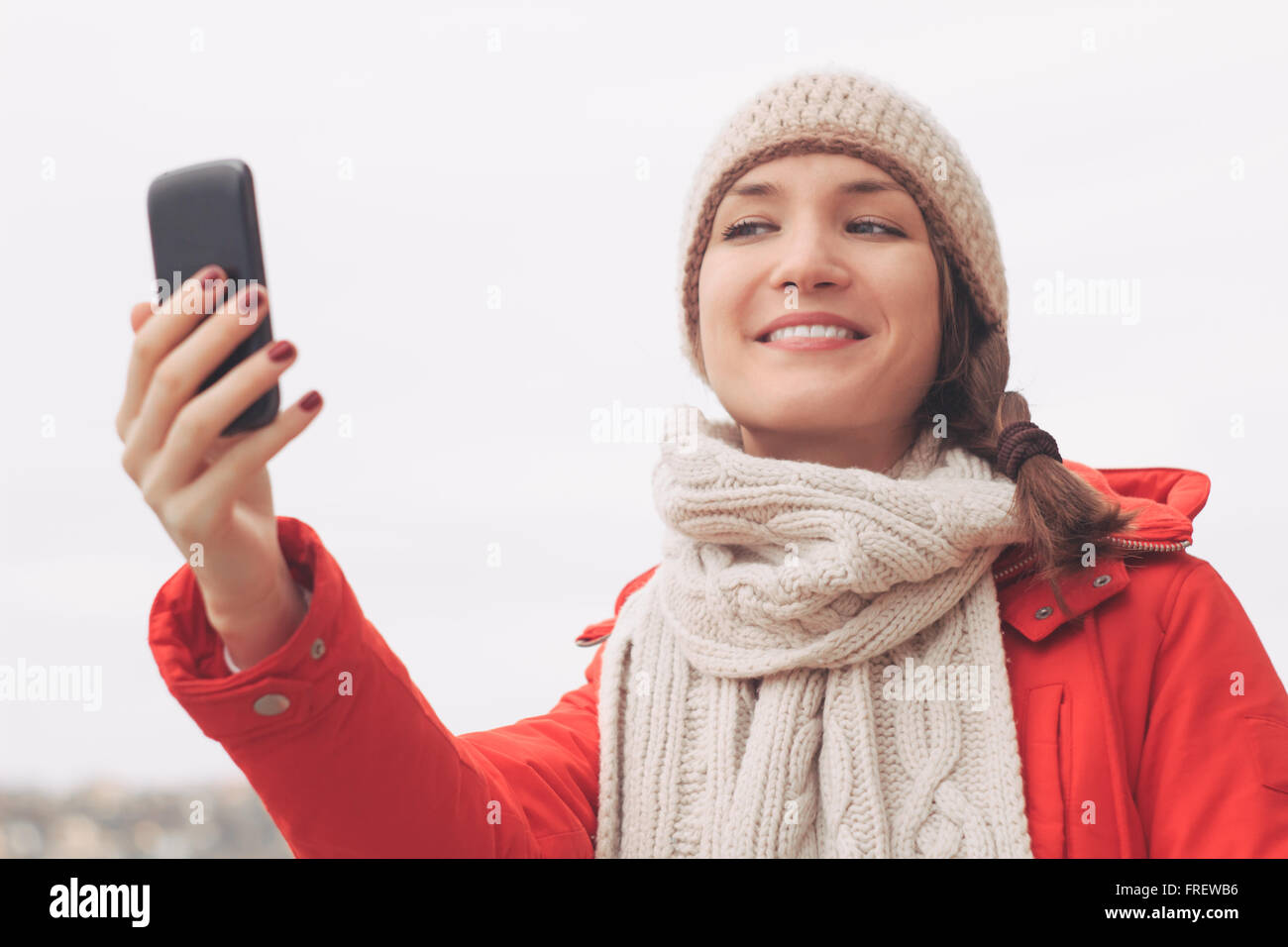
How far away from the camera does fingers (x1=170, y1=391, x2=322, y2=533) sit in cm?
113

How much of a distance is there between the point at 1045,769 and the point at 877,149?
0.95 meters

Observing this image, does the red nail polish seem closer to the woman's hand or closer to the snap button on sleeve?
the woman's hand

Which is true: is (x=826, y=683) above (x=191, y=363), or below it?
below

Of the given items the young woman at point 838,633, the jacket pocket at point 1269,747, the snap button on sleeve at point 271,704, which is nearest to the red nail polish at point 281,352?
the young woman at point 838,633

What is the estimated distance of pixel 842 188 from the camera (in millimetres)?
1877

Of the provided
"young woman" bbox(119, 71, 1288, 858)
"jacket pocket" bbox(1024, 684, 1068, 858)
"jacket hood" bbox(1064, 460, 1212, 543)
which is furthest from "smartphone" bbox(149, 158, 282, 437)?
"jacket hood" bbox(1064, 460, 1212, 543)

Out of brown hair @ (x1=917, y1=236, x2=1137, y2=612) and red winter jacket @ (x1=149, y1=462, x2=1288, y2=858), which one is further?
brown hair @ (x1=917, y1=236, x2=1137, y2=612)

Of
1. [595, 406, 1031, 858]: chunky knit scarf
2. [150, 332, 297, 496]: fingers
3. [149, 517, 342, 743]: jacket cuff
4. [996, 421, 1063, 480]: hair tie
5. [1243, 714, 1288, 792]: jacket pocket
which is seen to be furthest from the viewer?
[996, 421, 1063, 480]: hair tie

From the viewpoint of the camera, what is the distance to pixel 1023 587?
5.87 feet

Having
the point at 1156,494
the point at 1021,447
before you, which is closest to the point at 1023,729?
the point at 1021,447

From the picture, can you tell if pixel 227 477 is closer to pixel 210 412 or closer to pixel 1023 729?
pixel 210 412

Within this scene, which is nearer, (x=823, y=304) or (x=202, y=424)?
(x=202, y=424)
